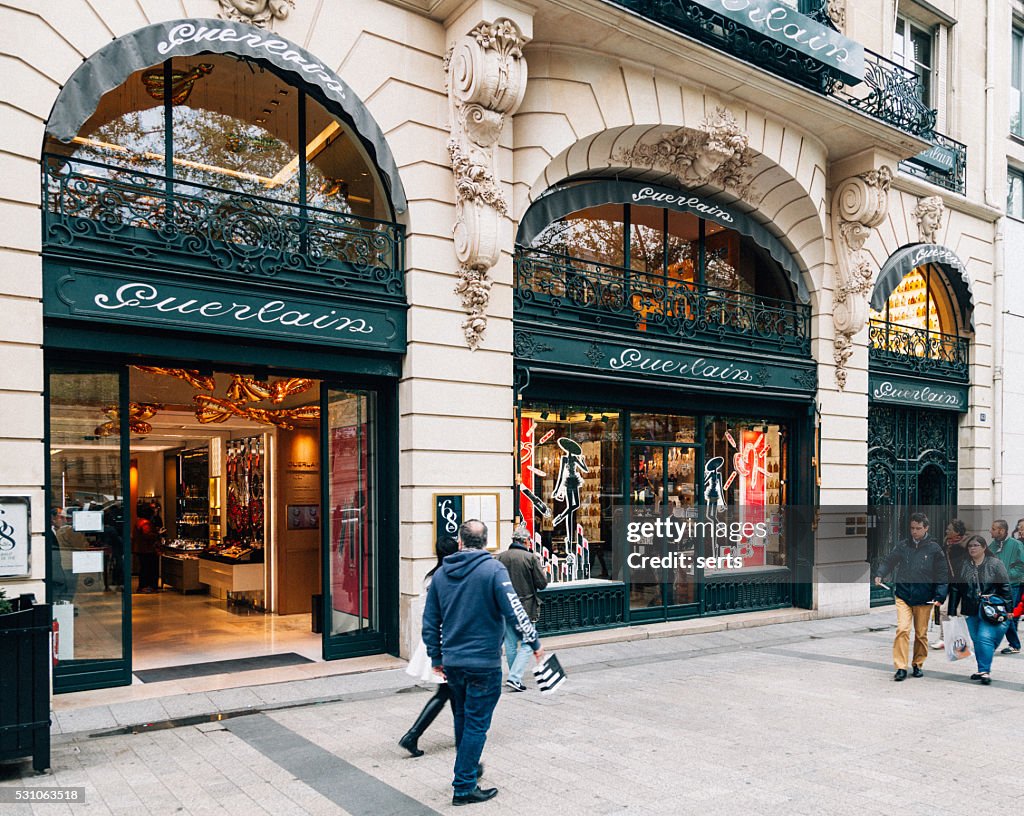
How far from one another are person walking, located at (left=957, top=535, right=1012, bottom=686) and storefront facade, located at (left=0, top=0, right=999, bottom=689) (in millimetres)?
4223

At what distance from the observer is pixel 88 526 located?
8625 mm

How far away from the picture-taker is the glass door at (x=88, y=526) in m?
8.44

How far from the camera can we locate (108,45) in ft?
27.4

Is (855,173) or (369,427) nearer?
(369,427)

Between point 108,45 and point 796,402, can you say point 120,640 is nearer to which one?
point 108,45

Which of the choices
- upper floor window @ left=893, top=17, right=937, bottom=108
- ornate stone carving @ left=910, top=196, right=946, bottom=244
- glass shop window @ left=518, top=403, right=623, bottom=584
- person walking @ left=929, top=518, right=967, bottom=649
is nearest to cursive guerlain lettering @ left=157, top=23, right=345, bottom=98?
glass shop window @ left=518, top=403, right=623, bottom=584

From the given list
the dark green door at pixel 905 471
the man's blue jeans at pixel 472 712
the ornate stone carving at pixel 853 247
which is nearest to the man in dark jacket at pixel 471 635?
the man's blue jeans at pixel 472 712

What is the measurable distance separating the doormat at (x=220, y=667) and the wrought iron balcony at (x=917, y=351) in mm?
11272

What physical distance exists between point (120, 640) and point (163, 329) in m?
3.12

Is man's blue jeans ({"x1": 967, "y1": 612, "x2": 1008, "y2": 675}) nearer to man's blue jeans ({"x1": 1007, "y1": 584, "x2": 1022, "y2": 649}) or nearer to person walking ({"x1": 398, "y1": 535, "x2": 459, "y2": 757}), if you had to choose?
man's blue jeans ({"x1": 1007, "y1": 584, "x2": 1022, "y2": 649})

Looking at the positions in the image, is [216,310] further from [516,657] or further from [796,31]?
[796,31]

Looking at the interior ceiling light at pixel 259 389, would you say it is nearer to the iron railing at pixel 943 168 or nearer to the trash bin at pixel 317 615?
the trash bin at pixel 317 615

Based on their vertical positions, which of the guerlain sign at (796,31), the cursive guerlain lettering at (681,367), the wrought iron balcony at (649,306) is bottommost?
the cursive guerlain lettering at (681,367)

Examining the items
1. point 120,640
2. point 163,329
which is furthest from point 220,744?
point 163,329
